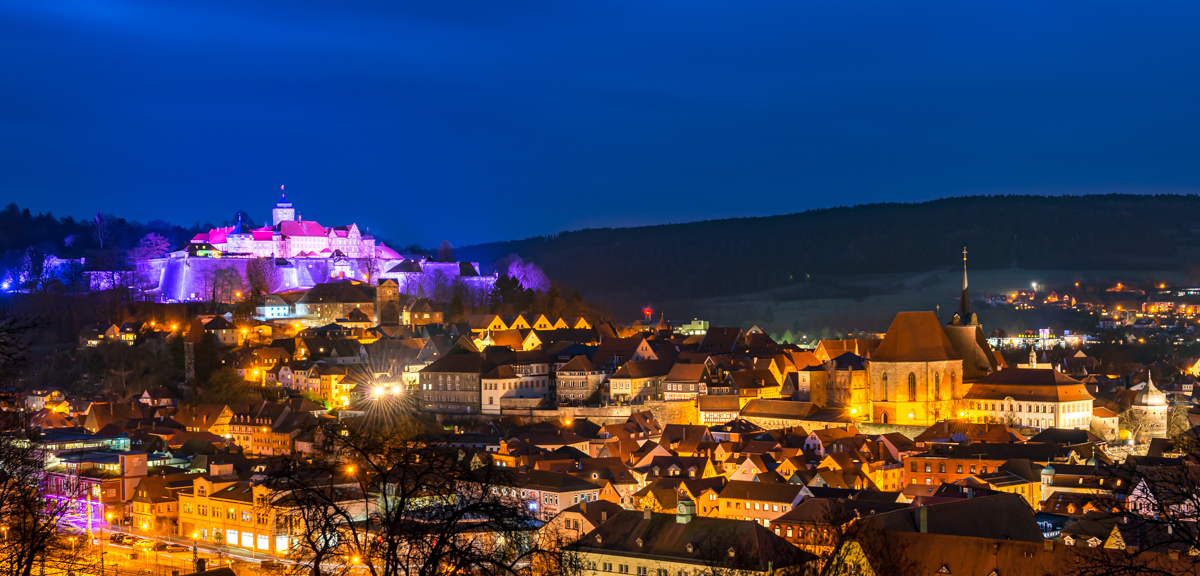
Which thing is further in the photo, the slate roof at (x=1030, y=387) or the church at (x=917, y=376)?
the church at (x=917, y=376)

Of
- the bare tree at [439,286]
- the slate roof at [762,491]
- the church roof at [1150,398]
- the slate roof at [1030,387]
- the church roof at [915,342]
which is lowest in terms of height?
the slate roof at [762,491]

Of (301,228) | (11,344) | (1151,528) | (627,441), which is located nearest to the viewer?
(11,344)

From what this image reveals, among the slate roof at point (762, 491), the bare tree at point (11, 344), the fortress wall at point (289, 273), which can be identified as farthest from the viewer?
the fortress wall at point (289, 273)

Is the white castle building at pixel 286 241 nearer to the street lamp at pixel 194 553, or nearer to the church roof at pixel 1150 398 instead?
the street lamp at pixel 194 553

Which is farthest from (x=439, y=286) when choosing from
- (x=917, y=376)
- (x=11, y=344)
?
(x=11, y=344)

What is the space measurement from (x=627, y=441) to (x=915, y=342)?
1426 centimetres

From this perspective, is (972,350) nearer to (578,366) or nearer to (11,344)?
(578,366)

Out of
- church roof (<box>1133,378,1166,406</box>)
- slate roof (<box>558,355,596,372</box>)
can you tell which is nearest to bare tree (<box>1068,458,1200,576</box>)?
church roof (<box>1133,378,1166,406</box>)

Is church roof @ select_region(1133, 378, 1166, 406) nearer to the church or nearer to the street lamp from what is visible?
the church

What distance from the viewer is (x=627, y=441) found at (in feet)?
177

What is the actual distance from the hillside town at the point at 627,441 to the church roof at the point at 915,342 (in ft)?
0.40

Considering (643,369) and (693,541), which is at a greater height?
(643,369)

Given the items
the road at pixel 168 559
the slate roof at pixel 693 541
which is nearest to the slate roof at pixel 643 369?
the road at pixel 168 559

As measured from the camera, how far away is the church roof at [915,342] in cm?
5925
